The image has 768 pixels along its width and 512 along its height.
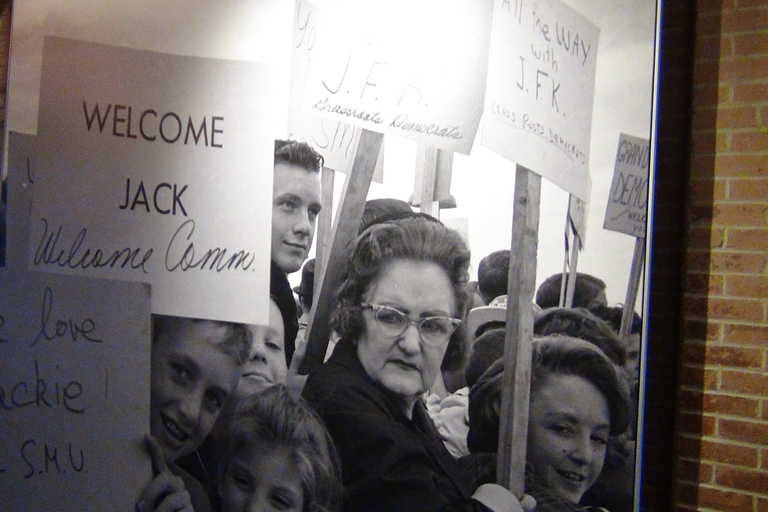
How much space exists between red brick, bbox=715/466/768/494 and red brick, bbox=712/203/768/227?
59 cm

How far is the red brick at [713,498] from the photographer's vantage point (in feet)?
5.25

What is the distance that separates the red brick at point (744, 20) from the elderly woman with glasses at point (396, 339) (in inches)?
34.7

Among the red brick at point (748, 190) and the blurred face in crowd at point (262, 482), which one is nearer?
the blurred face in crowd at point (262, 482)

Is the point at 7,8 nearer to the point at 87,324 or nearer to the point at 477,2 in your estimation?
the point at 87,324

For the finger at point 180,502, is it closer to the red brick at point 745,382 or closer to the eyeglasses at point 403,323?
the eyeglasses at point 403,323

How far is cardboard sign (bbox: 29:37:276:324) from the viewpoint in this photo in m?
1.49

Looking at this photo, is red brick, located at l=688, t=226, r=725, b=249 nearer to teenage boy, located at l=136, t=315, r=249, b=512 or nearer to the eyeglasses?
the eyeglasses

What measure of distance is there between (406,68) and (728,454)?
1.20m

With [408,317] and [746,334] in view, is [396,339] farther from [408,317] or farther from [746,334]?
[746,334]

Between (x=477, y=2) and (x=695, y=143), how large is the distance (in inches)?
26.2

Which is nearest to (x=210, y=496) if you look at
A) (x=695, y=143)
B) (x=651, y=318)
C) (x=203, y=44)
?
(x=203, y=44)

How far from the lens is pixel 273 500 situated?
1.46 metres

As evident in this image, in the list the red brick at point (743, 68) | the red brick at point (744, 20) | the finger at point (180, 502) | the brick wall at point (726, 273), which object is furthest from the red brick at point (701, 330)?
the finger at point (180, 502)

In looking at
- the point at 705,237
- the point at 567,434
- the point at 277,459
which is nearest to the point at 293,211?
the point at 277,459
